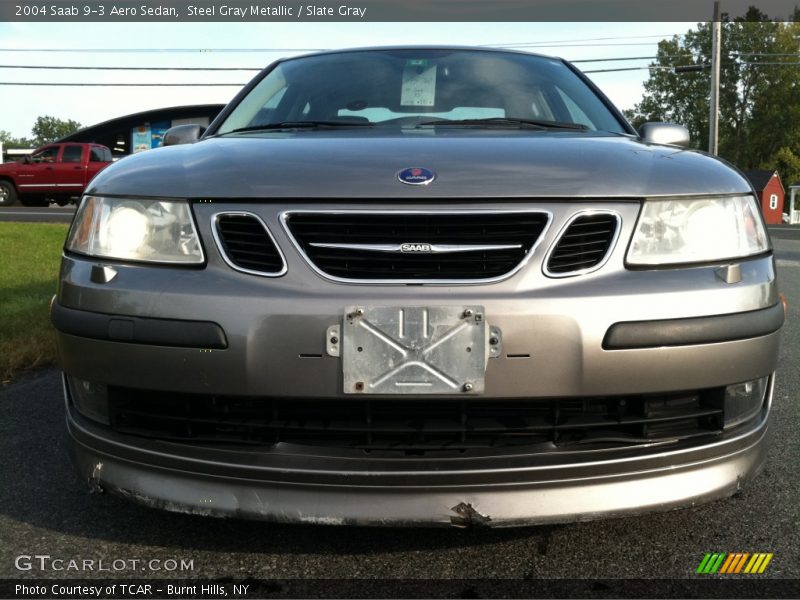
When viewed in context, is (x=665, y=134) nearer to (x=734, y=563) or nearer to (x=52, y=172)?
(x=734, y=563)

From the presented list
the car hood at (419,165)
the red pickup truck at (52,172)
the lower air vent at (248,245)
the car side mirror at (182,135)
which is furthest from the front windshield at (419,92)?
Result: the red pickup truck at (52,172)

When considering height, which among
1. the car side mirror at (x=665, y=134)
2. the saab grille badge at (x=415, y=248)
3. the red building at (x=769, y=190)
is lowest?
the red building at (x=769, y=190)

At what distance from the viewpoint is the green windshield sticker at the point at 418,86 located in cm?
320

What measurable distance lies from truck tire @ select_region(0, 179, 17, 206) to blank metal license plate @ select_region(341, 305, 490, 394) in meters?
24.1

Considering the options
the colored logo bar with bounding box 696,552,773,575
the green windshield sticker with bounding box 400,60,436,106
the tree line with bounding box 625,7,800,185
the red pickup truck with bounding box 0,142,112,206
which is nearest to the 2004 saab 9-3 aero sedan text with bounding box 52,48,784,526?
the colored logo bar with bounding box 696,552,773,575

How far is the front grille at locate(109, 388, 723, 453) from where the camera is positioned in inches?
74.8

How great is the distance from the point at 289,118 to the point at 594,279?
160cm

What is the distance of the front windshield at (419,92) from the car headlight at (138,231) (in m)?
0.95

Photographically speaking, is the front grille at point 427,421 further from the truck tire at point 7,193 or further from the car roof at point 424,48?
the truck tire at point 7,193

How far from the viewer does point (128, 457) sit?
6.63 feet

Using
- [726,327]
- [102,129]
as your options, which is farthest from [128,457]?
[102,129]

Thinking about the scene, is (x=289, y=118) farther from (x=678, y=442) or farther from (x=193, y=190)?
(x=678, y=442)

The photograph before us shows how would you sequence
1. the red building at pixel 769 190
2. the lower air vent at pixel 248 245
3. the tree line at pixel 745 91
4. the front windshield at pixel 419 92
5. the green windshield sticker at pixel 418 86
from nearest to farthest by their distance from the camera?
the lower air vent at pixel 248 245
the front windshield at pixel 419 92
the green windshield sticker at pixel 418 86
the red building at pixel 769 190
the tree line at pixel 745 91

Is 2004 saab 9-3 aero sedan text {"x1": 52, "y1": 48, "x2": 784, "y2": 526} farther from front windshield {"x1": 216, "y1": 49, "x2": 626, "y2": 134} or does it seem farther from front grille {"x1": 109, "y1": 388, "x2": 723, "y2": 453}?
front windshield {"x1": 216, "y1": 49, "x2": 626, "y2": 134}
